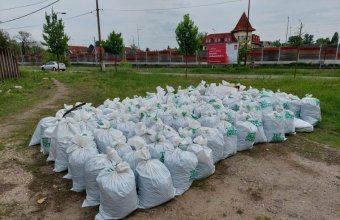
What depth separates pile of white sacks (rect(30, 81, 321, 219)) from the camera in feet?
8.68

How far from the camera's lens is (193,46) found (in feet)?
80.8

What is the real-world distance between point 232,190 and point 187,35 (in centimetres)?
2196

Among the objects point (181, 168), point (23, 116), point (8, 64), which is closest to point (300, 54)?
point (8, 64)

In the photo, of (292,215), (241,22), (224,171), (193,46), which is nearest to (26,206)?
(224,171)

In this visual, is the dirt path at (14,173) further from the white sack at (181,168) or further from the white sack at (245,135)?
the white sack at (245,135)

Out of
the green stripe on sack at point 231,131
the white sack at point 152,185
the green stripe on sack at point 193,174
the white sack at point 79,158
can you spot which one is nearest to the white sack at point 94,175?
the white sack at point 79,158

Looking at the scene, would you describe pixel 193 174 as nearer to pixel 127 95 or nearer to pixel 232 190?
pixel 232 190

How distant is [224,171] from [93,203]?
168 centimetres

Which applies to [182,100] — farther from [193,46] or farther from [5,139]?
[193,46]

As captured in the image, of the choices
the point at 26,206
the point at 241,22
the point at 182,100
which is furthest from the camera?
the point at 241,22

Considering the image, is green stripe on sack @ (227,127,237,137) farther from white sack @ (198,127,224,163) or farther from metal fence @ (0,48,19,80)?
metal fence @ (0,48,19,80)

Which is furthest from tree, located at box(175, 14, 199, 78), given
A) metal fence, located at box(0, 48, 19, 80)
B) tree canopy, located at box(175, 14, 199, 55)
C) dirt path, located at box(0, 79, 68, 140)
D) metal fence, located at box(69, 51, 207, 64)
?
dirt path, located at box(0, 79, 68, 140)

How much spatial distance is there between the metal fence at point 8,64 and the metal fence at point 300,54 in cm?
1703

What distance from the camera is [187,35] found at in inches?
930
